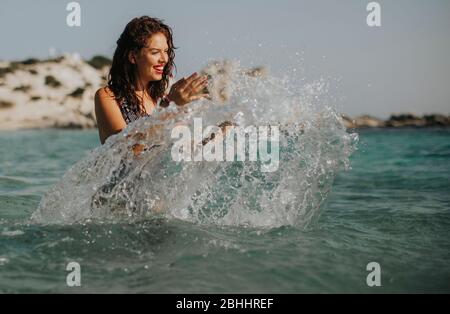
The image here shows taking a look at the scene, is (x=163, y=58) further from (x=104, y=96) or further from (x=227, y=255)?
(x=227, y=255)

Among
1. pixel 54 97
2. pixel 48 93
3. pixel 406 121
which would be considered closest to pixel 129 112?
pixel 54 97

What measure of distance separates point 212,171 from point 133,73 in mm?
1211

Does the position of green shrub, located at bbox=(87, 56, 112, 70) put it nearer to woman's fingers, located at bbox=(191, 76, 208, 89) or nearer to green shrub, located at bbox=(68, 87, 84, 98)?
green shrub, located at bbox=(68, 87, 84, 98)

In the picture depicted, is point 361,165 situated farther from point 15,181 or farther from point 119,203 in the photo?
point 119,203

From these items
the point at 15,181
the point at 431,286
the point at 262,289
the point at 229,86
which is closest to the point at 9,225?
the point at 229,86

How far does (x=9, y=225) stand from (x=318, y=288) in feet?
10.3

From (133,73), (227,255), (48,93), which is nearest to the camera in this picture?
(227,255)

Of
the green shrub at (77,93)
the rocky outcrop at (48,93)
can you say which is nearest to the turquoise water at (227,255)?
the rocky outcrop at (48,93)

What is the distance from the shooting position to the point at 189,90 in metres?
4.84

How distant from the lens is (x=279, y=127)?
5.66m

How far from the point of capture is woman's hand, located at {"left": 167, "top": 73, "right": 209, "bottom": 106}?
483 cm

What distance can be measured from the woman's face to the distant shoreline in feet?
117

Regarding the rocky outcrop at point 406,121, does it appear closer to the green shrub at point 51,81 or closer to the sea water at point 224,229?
the green shrub at point 51,81

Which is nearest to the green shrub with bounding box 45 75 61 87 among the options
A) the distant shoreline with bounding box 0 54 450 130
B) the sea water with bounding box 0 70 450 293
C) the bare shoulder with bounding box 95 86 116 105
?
the distant shoreline with bounding box 0 54 450 130
